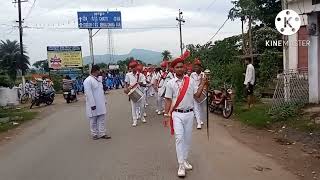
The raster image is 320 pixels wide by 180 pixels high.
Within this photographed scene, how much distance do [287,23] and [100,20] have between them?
103ft

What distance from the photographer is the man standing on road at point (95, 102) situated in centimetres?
1184

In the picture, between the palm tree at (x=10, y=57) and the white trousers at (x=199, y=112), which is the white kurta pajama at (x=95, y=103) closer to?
the white trousers at (x=199, y=112)

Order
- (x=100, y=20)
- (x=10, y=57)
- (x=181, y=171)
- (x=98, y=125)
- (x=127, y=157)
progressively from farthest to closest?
1. (x=10, y=57)
2. (x=100, y=20)
3. (x=98, y=125)
4. (x=127, y=157)
5. (x=181, y=171)

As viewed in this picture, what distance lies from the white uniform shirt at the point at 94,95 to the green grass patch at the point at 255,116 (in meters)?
4.51

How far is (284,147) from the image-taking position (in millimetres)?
10492

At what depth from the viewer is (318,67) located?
1487cm

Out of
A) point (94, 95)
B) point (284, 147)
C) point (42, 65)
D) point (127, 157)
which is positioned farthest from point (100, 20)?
point (42, 65)

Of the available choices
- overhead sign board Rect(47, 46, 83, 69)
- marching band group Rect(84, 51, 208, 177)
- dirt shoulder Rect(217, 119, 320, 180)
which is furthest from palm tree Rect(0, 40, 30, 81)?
dirt shoulder Rect(217, 119, 320, 180)

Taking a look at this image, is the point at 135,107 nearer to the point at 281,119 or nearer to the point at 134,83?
the point at 134,83

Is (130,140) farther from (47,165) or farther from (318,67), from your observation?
(318,67)

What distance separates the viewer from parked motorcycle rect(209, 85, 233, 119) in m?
15.8

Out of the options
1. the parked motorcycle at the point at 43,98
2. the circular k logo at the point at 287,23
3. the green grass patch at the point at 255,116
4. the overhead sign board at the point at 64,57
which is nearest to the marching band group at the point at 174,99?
the green grass patch at the point at 255,116

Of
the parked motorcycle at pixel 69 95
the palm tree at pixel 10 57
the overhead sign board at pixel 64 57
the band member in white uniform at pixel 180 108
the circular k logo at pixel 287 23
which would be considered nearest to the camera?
the band member in white uniform at pixel 180 108

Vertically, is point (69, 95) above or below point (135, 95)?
below
